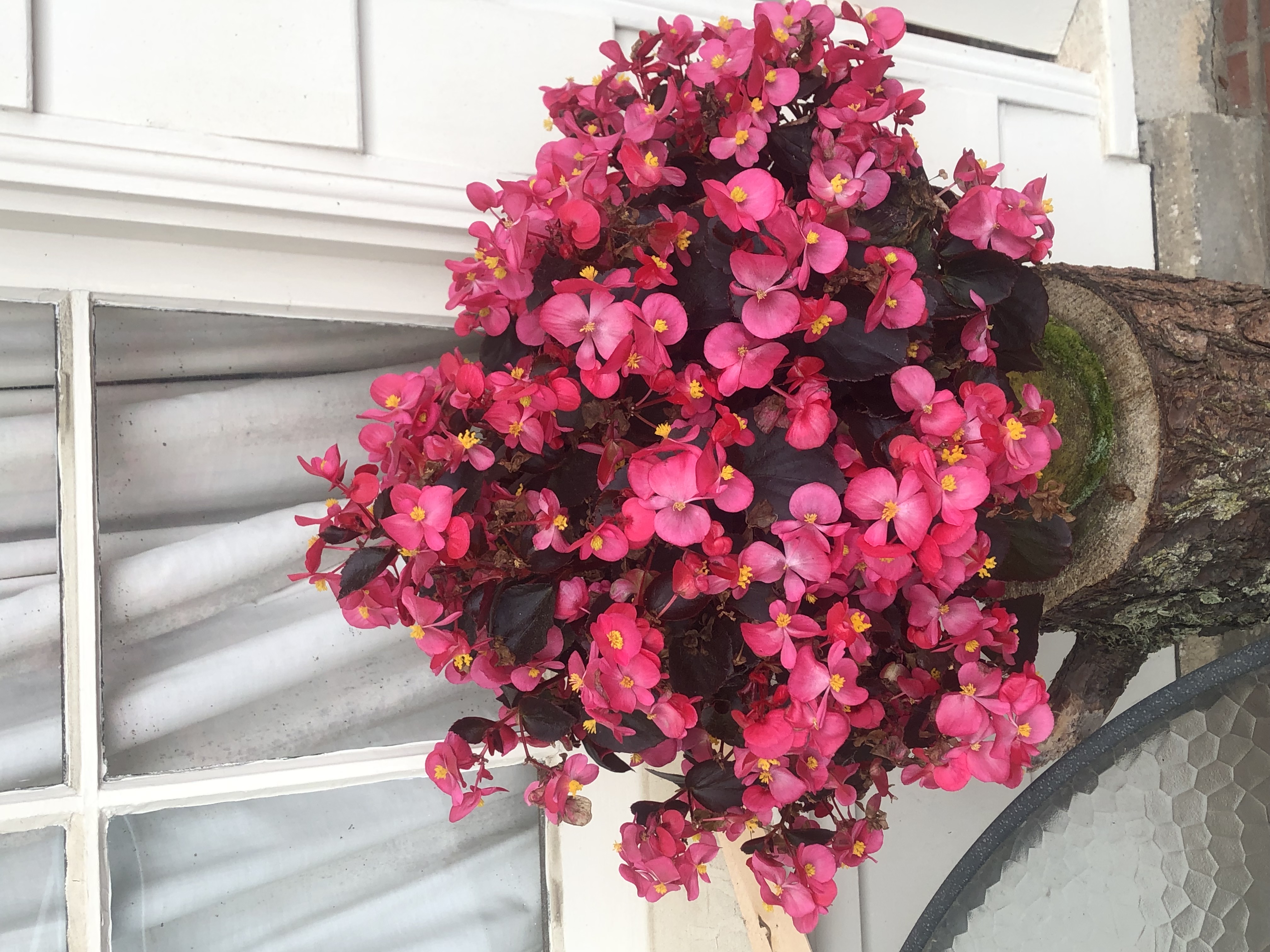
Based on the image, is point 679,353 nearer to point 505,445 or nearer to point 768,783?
point 505,445

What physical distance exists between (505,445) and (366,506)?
0.42 feet

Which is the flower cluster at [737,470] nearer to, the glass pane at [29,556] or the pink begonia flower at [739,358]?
the pink begonia flower at [739,358]

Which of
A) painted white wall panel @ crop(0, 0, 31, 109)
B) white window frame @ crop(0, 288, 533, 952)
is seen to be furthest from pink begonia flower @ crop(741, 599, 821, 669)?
painted white wall panel @ crop(0, 0, 31, 109)

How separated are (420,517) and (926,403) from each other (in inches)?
15.7

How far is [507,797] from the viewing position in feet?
3.97

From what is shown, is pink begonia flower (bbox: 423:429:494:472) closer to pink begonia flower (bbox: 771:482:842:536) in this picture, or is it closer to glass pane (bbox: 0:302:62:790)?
pink begonia flower (bbox: 771:482:842:536)

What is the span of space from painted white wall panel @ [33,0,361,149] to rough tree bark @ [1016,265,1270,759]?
2.74ft

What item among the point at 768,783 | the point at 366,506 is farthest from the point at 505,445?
the point at 768,783

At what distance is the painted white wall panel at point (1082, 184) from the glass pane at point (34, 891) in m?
1.55

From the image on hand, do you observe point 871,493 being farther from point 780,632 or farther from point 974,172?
point 974,172

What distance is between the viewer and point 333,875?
3.61 ft

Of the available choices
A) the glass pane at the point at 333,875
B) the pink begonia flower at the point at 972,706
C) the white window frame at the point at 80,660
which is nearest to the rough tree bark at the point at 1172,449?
the pink begonia flower at the point at 972,706

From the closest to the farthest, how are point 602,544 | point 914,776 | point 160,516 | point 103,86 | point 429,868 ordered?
point 602,544 → point 914,776 → point 103,86 → point 160,516 → point 429,868

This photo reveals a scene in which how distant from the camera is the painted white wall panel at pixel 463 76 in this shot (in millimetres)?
1029
